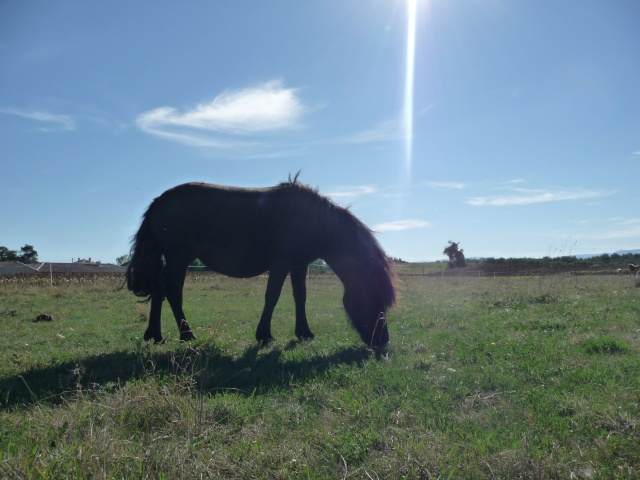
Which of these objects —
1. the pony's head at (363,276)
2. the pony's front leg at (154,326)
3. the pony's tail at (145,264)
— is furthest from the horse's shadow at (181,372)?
the pony's tail at (145,264)

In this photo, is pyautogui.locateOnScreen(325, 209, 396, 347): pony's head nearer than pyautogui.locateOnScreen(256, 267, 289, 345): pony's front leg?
Yes

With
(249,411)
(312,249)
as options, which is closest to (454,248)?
(312,249)

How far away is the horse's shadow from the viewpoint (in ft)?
14.4

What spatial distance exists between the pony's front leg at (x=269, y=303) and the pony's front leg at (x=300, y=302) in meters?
0.47

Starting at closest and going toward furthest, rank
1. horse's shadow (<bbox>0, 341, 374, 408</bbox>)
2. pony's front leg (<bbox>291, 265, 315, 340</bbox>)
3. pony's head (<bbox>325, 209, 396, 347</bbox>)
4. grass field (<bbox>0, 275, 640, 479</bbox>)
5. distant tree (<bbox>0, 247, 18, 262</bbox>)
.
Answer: grass field (<bbox>0, 275, 640, 479</bbox>), horse's shadow (<bbox>0, 341, 374, 408</bbox>), pony's head (<bbox>325, 209, 396, 347</bbox>), pony's front leg (<bbox>291, 265, 315, 340</bbox>), distant tree (<bbox>0, 247, 18, 262</bbox>)

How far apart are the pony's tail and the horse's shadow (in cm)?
107

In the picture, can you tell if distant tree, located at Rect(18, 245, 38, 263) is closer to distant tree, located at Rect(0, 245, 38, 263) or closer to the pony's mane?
distant tree, located at Rect(0, 245, 38, 263)

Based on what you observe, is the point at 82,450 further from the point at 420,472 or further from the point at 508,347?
the point at 508,347

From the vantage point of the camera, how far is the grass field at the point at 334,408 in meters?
2.87

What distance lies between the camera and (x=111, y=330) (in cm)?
889

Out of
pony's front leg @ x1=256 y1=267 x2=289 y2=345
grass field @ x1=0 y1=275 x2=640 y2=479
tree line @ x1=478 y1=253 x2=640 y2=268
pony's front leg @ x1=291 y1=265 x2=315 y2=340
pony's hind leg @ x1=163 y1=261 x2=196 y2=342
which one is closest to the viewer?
grass field @ x1=0 y1=275 x2=640 y2=479

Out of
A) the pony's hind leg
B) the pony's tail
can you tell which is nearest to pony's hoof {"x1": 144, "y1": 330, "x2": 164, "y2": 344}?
the pony's hind leg

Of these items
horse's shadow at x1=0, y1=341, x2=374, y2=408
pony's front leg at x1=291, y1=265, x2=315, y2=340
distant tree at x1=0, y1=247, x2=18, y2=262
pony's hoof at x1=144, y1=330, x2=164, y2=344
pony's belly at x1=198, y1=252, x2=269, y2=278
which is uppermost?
distant tree at x1=0, y1=247, x2=18, y2=262

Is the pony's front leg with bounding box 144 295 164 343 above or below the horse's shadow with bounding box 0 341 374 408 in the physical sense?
above
